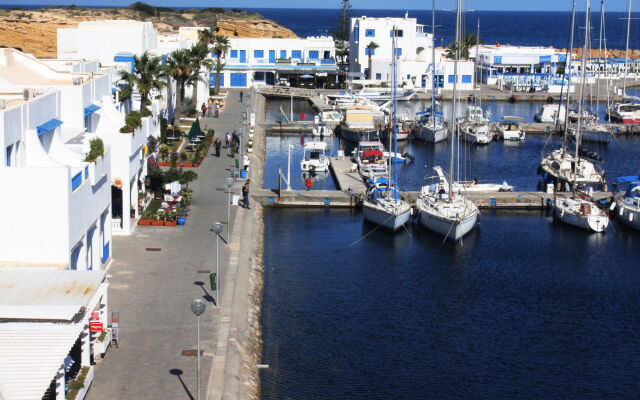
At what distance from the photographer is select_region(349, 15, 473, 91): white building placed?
313 ft

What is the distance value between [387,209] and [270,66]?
5835 cm

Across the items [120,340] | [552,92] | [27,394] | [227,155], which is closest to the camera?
[27,394]

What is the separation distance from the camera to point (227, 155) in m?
53.5

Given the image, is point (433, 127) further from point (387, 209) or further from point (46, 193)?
point (46, 193)

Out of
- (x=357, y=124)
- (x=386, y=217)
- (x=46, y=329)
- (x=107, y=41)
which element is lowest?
(x=386, y=217)

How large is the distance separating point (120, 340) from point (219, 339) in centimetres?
262

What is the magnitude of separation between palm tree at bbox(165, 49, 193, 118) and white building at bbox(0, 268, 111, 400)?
39869 millimetres

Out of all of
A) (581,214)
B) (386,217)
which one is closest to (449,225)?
(386,217)

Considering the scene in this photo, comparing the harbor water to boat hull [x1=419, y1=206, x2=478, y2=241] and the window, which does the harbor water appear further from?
the window

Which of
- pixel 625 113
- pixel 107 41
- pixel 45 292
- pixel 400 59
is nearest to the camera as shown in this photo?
pixel 45 292

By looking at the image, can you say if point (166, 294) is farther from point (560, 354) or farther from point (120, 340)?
point (560, 354)

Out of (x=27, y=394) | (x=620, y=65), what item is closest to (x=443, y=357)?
(x=27, y=394)

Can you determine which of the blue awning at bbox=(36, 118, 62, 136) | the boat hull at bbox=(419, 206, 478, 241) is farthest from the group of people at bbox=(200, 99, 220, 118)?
the blue awning at bbox=(36, 118, 62, 136)

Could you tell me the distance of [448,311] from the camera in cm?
3047
